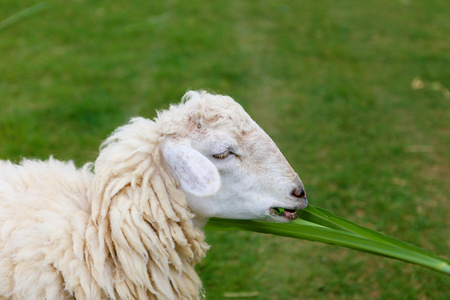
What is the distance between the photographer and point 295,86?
562 centimetres

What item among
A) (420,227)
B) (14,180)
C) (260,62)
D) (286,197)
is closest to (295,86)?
(260,62)

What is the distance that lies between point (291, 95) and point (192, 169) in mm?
3780

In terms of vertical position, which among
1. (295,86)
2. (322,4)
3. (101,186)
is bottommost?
(101,186)

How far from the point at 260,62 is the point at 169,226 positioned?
174 inches

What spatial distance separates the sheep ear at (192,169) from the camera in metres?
1.80

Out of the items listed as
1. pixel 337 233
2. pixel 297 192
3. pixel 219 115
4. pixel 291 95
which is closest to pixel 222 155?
pixel 219 115

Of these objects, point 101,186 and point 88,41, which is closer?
point 101,186

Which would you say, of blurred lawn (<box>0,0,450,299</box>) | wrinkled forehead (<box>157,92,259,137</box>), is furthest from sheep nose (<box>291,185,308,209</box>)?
blurred lawn (<box>0,0,450,299</box>)

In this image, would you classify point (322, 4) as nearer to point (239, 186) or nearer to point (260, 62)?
point (260, 62)

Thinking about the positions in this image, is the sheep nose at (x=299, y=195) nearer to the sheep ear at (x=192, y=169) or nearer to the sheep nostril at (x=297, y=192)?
the sheep nostril at (x=297, y=192)

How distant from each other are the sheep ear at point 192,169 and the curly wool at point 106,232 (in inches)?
4.4

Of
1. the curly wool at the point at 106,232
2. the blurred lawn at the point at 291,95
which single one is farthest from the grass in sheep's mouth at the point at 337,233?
the blurred lawn at the point at 291,95

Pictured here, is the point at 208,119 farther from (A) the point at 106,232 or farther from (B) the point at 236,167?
(A) the point at 106,232

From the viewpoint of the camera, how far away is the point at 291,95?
5438mm
